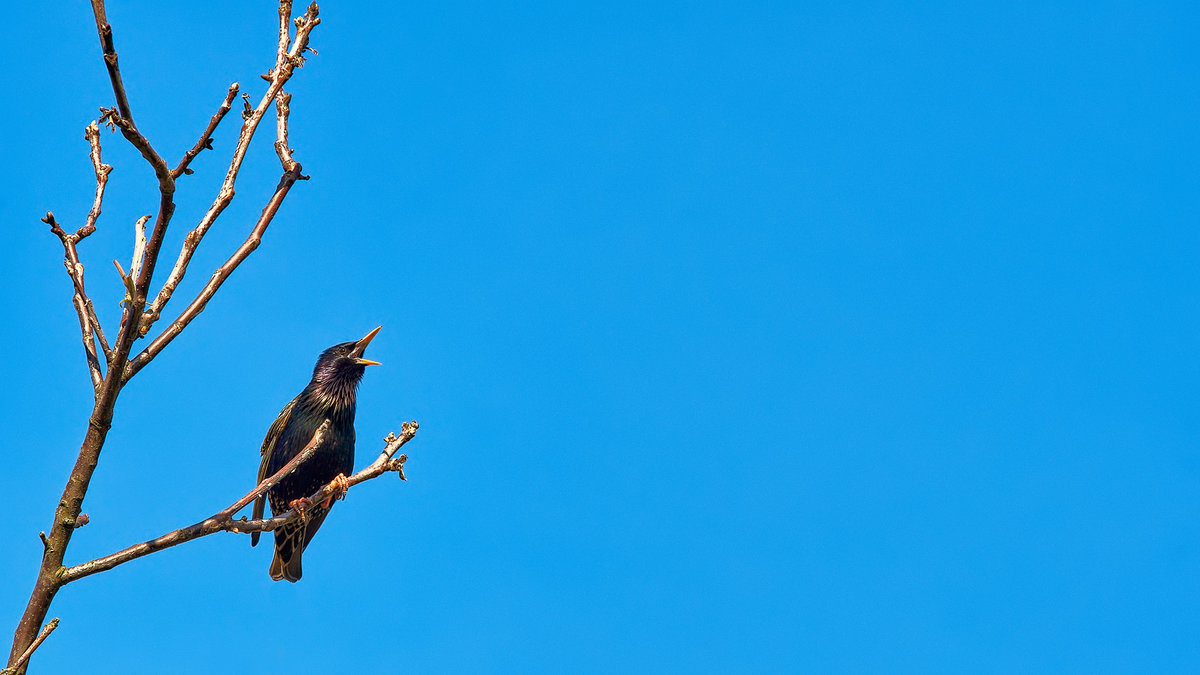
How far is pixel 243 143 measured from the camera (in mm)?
3787

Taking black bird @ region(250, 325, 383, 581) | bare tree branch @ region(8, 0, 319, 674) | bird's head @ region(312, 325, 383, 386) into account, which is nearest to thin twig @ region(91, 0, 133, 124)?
bare tree branch @ region(8, 0, 319, 674)

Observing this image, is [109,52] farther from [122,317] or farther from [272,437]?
[272,437]

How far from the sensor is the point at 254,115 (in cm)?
375

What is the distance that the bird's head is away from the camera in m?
9.95

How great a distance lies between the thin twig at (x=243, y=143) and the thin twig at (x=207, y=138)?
9 centimetres

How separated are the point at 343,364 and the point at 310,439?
2.54ft

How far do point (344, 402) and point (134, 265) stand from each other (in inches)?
253

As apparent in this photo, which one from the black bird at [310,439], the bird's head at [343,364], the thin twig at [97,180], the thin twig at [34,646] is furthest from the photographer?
the bird's head at [343,364]

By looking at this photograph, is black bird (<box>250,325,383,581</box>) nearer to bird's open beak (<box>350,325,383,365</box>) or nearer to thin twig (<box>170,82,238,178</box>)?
bird's open beak (<box>350,325,383,365</box>)

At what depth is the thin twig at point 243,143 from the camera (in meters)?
3.51

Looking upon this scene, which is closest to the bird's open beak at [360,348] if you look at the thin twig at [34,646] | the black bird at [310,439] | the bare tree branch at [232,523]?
the black bird at [310,439]

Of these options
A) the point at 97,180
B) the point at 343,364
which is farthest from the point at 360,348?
the point at 97,180

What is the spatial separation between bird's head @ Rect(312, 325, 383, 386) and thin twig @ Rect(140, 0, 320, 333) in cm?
582

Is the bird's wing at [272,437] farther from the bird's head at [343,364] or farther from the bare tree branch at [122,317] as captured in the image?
the bare tree branch at [122,317]
